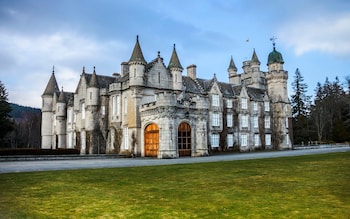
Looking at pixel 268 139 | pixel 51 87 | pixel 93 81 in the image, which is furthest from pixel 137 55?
pixel 268 139

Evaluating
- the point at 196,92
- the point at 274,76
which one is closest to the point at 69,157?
the point at 196,92

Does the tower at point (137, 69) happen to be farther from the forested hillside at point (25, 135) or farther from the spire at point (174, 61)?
the forested hillside at point (25, 135)

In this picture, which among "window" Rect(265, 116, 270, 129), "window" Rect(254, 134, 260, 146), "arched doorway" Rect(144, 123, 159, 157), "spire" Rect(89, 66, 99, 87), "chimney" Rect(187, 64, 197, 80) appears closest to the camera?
"arched doorway" Rect(144, 123, 159, 157)

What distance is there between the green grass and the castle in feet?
62.2

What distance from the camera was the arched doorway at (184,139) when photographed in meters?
32.1

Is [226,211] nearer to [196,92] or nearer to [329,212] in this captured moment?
[329,212]

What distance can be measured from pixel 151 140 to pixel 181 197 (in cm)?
2453

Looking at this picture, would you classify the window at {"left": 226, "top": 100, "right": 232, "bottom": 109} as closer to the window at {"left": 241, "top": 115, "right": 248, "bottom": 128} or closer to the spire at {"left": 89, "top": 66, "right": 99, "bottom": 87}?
the window at {"left": 241, "top": 115, "right": 248, "bottom": 128}

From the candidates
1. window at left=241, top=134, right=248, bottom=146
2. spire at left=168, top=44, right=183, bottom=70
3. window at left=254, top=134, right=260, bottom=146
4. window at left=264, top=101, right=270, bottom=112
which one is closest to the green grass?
spire at left=168, top=44, right=183, bottom=70

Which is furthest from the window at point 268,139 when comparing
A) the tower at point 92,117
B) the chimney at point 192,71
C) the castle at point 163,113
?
the tower at point 92,117

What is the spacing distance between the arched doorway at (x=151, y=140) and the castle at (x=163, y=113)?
0.10 m

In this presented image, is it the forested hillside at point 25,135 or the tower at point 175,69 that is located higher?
the tower at point 175,69

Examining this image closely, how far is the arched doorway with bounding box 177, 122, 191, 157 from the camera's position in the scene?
32.1m

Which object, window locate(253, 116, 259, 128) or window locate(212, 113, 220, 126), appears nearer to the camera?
window locate(212, 113, 220, 126)
